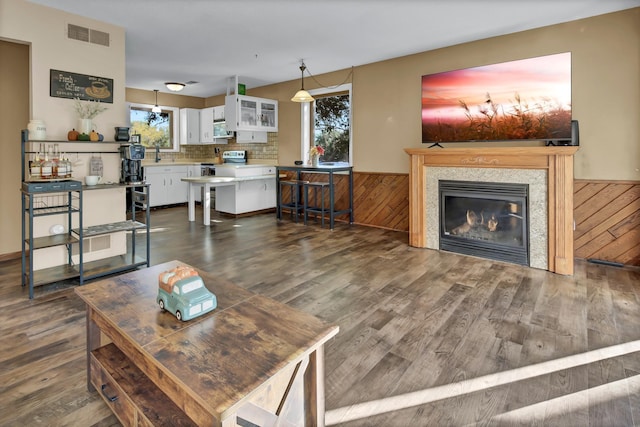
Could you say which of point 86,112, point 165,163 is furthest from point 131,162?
point 165,163

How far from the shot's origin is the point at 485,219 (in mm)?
4086

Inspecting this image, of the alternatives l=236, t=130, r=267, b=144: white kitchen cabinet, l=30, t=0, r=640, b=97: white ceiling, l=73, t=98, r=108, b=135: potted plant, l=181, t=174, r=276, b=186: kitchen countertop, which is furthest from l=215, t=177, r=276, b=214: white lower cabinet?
l=73, t=98, r=108, b=135: potted plant

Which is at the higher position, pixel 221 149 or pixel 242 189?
pixel 221 149

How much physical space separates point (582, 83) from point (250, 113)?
5077mm

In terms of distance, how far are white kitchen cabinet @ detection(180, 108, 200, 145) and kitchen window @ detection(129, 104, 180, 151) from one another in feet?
0.41

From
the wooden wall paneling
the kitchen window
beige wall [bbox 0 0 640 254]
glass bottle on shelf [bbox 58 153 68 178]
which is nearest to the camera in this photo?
glass bottle on shelf [bbox 58 153 68 178]

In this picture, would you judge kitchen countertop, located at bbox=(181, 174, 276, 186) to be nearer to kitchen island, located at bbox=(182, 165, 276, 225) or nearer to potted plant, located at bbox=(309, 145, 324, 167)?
kitchen island, located at bbox=(182, 165, 276, 225)

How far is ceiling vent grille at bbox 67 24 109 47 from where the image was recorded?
353 centimetres

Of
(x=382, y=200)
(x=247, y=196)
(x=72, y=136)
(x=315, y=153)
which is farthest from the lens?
(x=247, y=196)

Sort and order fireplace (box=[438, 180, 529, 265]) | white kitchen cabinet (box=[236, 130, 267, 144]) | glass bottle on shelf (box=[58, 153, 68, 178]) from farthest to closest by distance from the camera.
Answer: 1. white kitchen cabinet (box=[236, 130, 267, 144])
2. fireplace (box=[438, 180, 529, 265])
3. glass bottle on shelf (box=[58, 153, 68, 178])

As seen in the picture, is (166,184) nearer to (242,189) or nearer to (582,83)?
→ (242,189)

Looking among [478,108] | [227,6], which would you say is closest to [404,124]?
[478,108]

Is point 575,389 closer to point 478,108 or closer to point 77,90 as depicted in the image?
point 478,108

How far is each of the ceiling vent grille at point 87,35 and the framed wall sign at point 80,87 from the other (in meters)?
0.37
